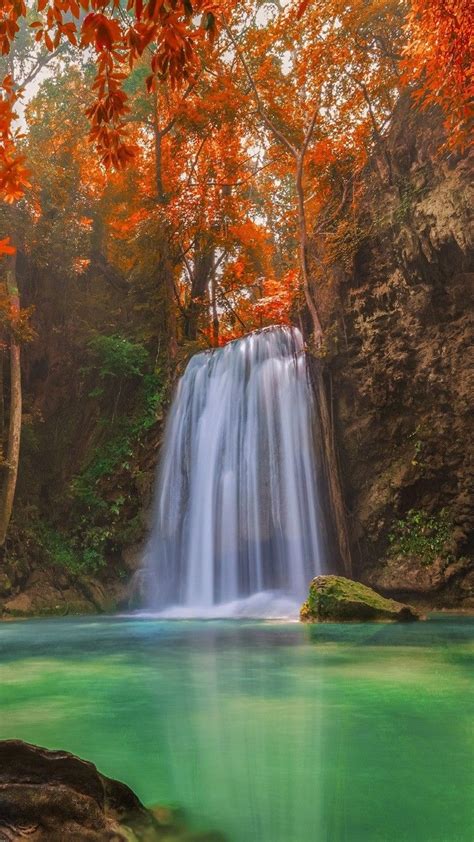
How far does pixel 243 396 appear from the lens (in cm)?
1395

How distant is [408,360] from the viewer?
11516 millimetres

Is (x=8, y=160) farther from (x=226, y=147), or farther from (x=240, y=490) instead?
(x=226, y=147)

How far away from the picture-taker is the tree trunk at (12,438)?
13297mm

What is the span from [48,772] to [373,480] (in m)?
10.2

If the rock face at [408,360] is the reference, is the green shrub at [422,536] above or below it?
below

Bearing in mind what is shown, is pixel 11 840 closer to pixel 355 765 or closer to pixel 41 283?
pixel 355 765

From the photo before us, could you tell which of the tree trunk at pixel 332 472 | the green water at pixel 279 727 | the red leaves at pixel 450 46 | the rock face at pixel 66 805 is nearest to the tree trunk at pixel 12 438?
the tree trunk at pixel 332 472

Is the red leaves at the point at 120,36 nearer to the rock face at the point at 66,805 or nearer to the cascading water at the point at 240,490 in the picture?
the rock face at the point at 66,805

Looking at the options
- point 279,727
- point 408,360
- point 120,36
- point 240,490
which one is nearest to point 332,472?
point 240,490

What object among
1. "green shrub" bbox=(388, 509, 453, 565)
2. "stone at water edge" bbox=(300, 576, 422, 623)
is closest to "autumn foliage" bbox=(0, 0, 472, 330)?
"green shrub" bbox=(388, 509, 453, 565)

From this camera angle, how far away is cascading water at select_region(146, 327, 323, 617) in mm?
12203

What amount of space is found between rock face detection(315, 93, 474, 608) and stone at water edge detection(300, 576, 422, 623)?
1.93m

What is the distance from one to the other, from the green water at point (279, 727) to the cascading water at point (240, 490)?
5122mm

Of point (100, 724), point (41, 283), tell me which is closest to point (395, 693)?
point (100, 724)
